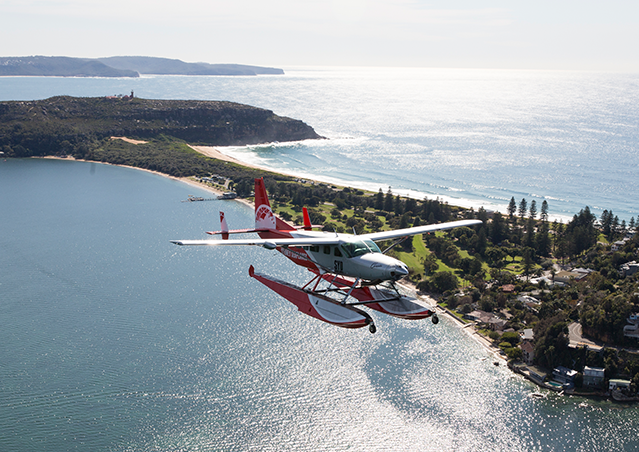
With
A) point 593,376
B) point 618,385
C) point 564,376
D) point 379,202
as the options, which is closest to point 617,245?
point 618,385

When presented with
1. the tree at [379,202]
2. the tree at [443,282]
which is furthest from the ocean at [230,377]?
the tree at [379,202]

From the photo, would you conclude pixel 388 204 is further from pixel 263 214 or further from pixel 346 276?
pixel 346 276

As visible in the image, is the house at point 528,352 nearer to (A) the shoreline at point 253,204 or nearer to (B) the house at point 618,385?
(A) the shoreline at point 253,204

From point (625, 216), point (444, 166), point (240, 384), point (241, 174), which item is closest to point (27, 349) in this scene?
point (240, 384)

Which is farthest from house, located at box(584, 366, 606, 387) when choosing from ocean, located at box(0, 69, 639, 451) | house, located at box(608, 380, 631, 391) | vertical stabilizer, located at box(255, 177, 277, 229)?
vertical stabilizer, located at box(255, 177, 277, 229)

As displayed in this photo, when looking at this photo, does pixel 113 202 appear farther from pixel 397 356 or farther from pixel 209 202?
pixel 397 356

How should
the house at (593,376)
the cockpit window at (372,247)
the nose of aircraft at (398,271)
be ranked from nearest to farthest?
the nose of aircraft at (398,271) < the cockpit window at (372,247) < the house at (593,376)

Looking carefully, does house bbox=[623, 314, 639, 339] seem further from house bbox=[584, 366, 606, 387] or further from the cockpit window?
the cockpit window
